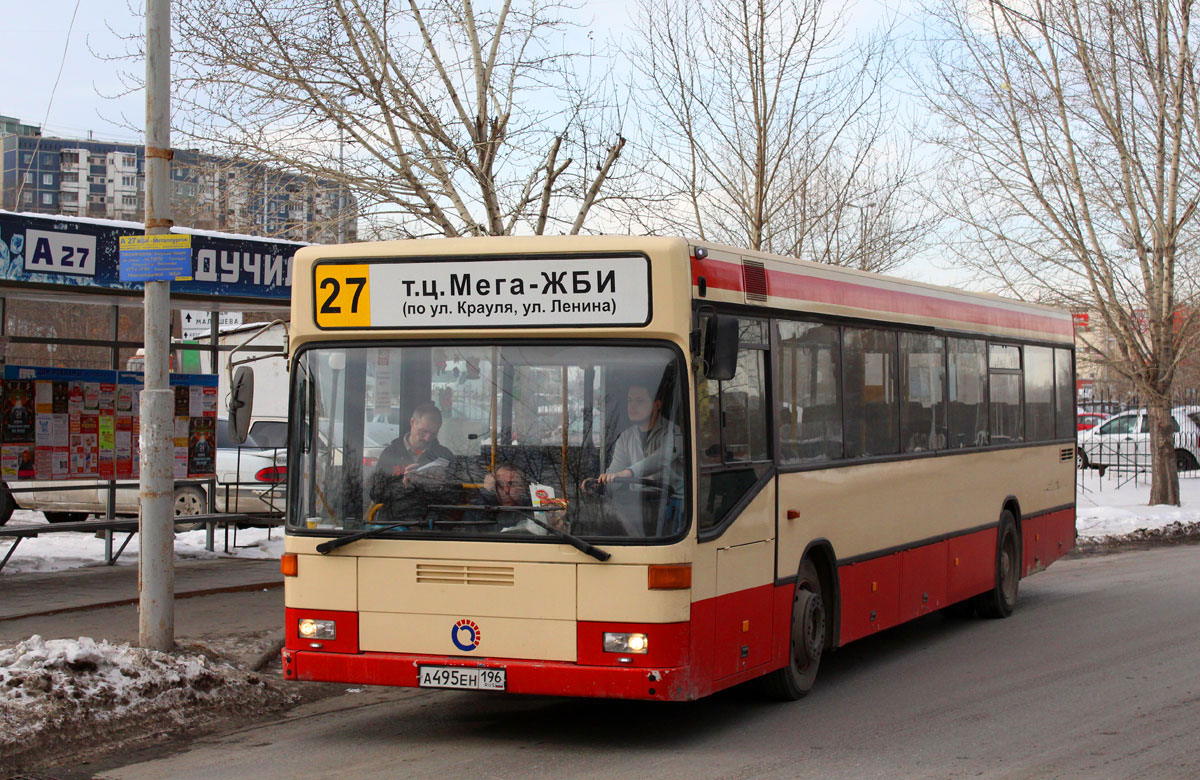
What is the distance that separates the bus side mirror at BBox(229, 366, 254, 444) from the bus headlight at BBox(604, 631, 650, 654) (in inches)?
115

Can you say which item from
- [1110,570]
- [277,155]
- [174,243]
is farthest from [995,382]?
[277,155]

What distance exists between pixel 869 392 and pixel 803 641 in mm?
2098

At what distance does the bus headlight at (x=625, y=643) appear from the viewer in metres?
6.84

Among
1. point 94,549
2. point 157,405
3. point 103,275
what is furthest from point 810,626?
point 94,549

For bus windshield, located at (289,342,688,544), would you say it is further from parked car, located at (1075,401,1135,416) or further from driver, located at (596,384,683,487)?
parked car, located at (1075,401,1135,416)

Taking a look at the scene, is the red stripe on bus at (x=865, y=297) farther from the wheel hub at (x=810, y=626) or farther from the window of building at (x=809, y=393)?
the wheel hub at (x=810, y=626)

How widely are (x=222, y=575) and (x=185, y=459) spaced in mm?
1874

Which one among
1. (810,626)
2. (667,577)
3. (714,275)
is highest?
(714,275)

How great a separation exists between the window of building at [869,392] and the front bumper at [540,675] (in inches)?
120

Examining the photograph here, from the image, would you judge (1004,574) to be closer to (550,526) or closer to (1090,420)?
(550,526)

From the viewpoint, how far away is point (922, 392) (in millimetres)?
10719

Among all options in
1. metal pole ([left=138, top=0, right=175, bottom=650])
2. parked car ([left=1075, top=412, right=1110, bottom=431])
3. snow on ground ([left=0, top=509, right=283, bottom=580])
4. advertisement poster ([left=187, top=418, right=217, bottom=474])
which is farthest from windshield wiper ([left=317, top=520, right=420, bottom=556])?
parked car ([left=1075, top=412, right=1110, bottom=431])

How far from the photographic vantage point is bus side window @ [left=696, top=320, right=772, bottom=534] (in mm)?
7203

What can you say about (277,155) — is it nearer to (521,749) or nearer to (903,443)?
(903,443)
